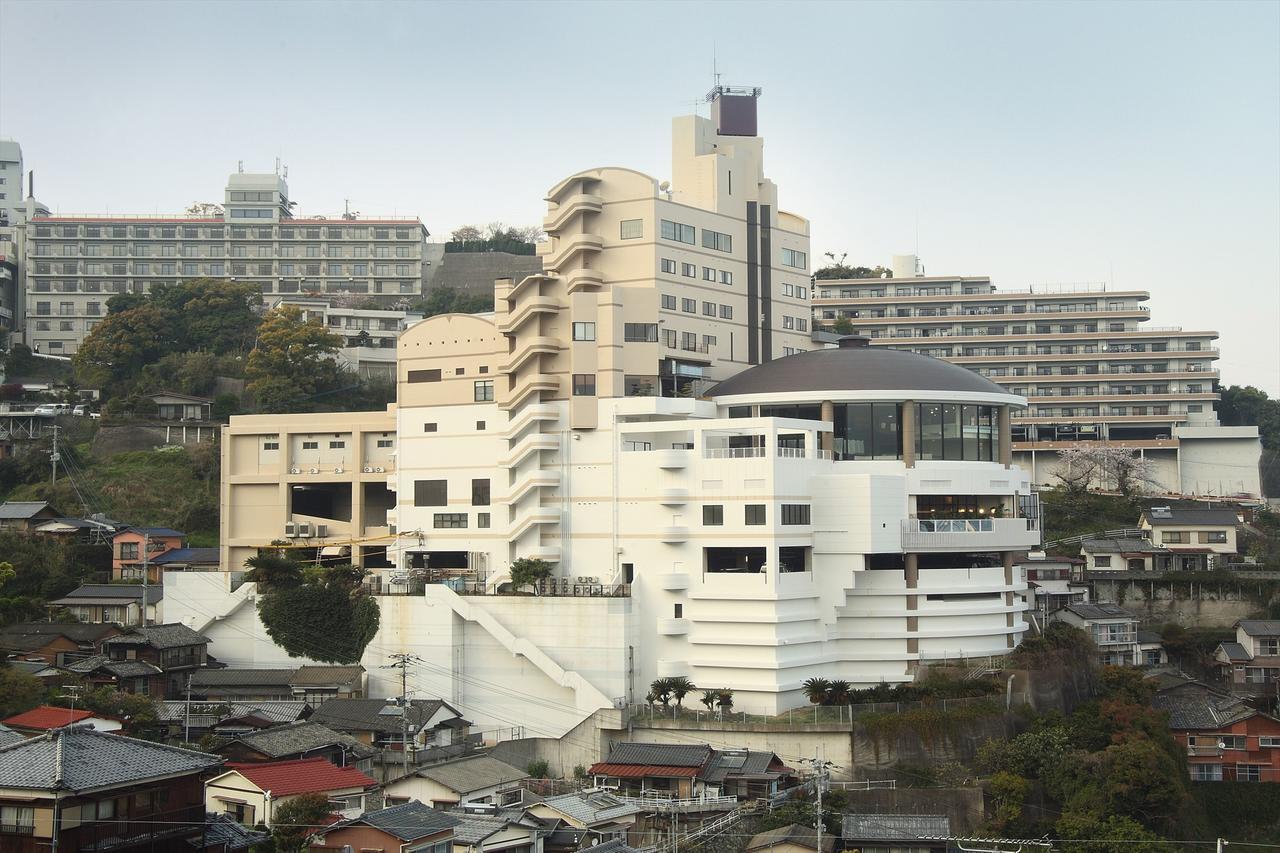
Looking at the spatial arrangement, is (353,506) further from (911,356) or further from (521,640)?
(911,356)

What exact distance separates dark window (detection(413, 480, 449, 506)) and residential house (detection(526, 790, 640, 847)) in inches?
737

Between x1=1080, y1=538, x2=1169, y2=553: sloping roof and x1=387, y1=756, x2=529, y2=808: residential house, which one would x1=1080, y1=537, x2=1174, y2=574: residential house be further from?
x1=387, y1=756, x2=529, y2=808: residential house

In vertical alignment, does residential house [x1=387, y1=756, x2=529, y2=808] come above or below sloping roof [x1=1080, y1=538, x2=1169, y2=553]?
below

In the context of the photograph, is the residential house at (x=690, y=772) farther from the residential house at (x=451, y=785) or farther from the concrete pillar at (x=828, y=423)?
the concrete pillar at (x=828, y=423)

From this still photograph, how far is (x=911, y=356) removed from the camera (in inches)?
2260

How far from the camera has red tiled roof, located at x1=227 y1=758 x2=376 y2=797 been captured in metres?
39.3

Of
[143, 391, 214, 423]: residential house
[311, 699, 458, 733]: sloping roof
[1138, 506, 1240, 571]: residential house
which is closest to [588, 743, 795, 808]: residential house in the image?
[311, 699, 458, 733]: sloping roof

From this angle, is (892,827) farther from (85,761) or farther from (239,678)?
(239,678)

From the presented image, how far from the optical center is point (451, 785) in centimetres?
4206

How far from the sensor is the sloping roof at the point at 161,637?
2115 inches

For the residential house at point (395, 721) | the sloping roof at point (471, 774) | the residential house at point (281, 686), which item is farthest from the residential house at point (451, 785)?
the residential house at point (281, 686)

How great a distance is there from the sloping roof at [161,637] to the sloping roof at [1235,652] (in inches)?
1762

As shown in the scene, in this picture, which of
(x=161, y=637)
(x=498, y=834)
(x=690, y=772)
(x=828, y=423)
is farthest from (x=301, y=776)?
(x=828, y=423)

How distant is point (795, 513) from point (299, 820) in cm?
2197
